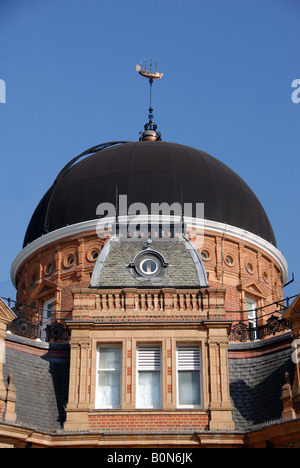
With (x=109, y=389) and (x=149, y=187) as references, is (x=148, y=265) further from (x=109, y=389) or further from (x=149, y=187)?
(x=149, y=187)

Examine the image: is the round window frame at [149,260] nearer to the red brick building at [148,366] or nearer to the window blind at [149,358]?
the red brick building at [148,366]

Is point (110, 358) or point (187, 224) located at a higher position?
point (187, 224)

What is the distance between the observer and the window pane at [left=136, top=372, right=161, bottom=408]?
2405cm

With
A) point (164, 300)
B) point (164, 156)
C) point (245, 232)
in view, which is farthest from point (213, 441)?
point (164, 156)

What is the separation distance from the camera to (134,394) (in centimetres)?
2389

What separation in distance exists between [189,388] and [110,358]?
2.40 meters

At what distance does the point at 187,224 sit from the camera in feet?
119

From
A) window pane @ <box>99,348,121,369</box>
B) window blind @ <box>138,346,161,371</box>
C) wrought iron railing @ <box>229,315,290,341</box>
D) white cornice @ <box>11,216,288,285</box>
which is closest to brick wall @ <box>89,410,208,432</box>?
window blind @ <box>138,346,161,371</box>

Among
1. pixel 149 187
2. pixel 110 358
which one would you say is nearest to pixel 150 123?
pixel 149 187

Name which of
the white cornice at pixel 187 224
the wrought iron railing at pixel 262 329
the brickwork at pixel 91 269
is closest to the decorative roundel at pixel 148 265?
the wrought iron railing at pixel 262 329

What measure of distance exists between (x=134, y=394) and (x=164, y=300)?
2.96 m

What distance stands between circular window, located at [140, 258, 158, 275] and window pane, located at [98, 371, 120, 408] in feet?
11.7

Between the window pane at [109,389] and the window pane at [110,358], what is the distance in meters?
0.22
